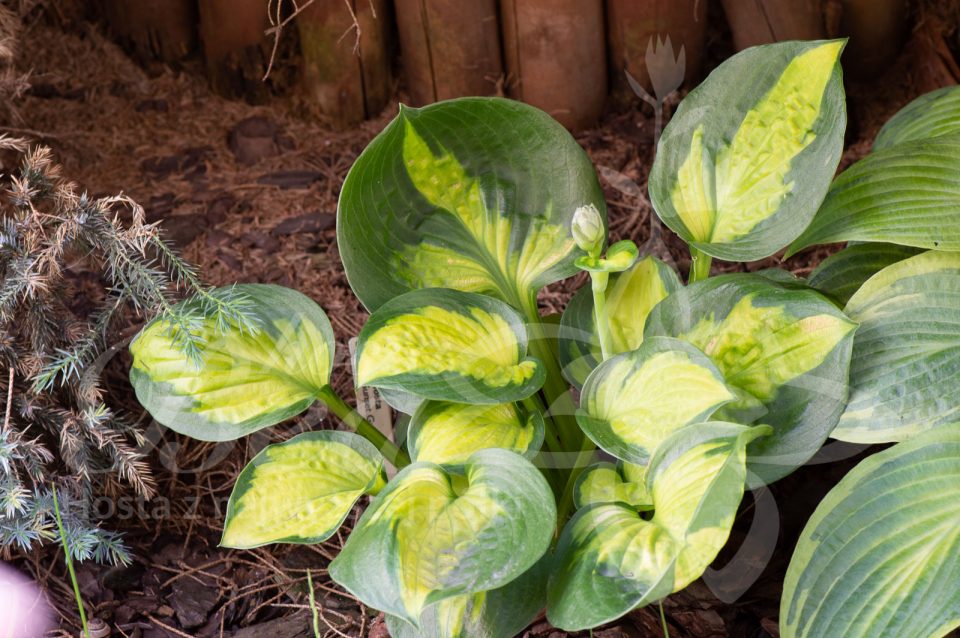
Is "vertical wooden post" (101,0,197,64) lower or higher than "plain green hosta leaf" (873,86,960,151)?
higher

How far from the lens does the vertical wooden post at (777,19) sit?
1859 mm

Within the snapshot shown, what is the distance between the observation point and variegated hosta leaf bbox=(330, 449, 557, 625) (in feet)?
3.34

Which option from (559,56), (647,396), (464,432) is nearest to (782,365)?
(647,396)

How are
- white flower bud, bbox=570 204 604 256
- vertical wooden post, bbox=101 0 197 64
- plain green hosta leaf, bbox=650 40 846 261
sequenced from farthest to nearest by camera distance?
1. vertical wooden post, bbox=101 0 197 64
2. plain green hosta leaf, bbox=650 40 846 261
3. white flower bud, bbox=570 204 604 256

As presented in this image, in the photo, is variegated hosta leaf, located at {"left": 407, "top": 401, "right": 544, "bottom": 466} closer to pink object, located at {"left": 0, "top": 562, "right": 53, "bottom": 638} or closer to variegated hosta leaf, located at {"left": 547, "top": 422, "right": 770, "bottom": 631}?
variegated hosta leaf, located at {"left": 547, "top": 422, "right": 770, "bottom": 631}

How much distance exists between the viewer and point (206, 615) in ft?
4.51

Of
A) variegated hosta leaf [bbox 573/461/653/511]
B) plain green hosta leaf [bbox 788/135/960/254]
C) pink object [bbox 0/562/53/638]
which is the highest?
plain green hosta leaf [bbox 788/135/960/254]

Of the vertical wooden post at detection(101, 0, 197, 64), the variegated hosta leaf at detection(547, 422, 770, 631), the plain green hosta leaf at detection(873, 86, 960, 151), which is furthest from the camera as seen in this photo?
the vertical wooden post at detection(101, 0, 197, 64)

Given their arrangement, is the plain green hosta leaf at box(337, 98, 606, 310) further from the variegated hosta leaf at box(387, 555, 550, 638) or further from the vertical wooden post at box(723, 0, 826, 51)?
the vertical wooden post at box(723, 0, 826, 51)

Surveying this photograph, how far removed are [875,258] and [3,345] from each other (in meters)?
1.23

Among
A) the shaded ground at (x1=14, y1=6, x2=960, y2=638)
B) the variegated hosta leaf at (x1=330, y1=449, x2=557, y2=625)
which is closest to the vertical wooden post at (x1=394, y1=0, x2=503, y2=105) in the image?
the shaded ground at (x1=14, y1=6, x2=960, y2=638)

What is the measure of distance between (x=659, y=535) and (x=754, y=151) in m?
0.53

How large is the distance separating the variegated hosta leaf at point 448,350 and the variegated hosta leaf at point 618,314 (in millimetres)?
153

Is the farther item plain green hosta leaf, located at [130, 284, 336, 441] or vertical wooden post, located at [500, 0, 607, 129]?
vertical wooden post, located at [500, 0, 607, 129]
